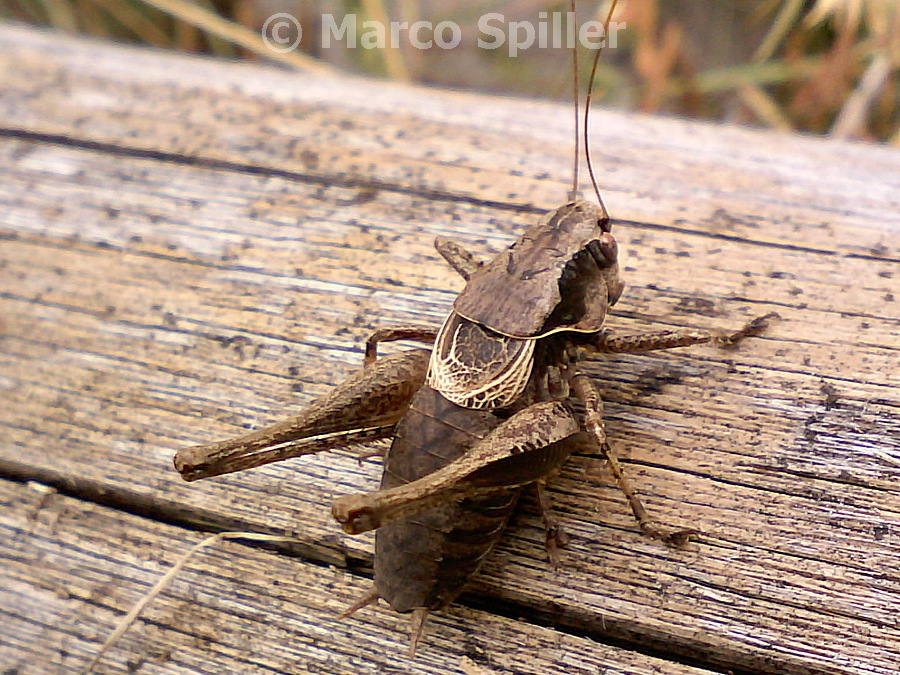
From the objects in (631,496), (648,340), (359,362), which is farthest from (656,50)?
(631,496)

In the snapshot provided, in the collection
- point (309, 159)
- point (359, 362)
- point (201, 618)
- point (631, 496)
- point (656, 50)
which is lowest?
point (201, 618)

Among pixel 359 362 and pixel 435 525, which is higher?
pixel 435 525

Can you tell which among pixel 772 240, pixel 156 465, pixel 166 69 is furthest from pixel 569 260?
pixel 166 69

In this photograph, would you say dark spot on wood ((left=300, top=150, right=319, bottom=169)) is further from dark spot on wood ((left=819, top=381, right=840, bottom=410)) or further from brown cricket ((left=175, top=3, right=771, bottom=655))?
dark spot on wood ((left=819, top=381, right=840, bottom=410))

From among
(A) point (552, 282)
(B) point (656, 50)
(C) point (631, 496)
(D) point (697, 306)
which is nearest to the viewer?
(C) point (631, 496)

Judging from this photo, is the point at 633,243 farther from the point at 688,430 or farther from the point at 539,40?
the point at 539,40

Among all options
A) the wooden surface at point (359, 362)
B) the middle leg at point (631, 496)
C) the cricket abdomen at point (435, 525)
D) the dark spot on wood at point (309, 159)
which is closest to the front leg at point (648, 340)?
the wooden surface at point (359, 362)

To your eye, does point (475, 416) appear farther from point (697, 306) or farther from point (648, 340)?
point (697, 306)
